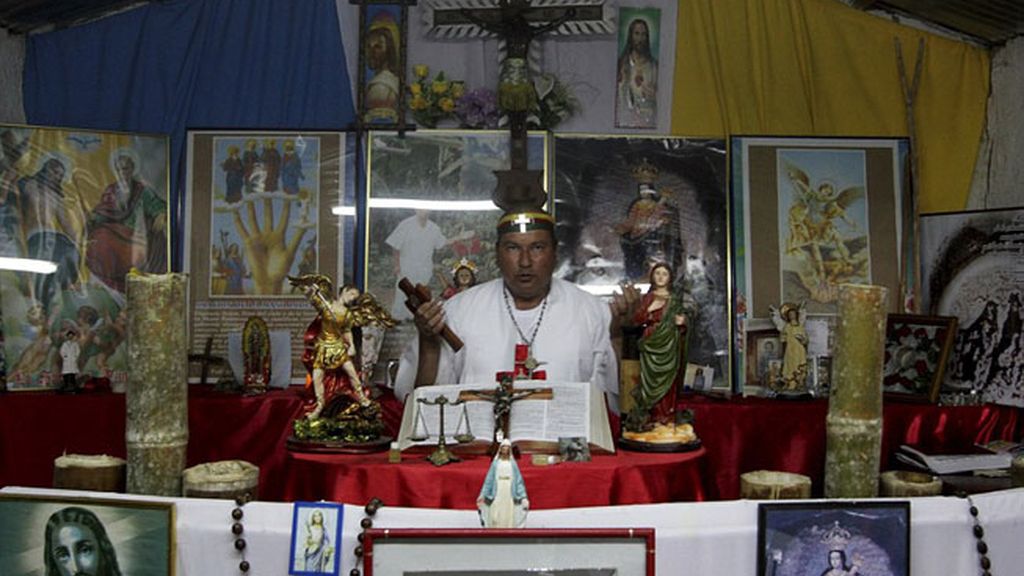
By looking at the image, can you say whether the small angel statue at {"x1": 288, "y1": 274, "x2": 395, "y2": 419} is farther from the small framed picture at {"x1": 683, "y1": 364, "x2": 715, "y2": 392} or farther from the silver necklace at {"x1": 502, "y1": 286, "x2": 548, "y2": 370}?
the small framed picture at {"x1": 683, "y1": 364, "x2": 715, "y2": 392}

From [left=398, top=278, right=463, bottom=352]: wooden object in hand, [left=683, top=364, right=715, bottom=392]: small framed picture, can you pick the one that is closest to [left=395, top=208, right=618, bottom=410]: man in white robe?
[left=398, top=278, right=463, bottom=352]: wooden object in hand

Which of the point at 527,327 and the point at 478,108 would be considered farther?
the point at 478,108

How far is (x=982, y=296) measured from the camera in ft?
18.4

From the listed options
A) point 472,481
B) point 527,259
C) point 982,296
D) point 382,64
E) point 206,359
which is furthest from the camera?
point 382,64

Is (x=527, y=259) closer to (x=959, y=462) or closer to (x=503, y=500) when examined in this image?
(x=503, y=500)

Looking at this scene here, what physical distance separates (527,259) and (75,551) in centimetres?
243

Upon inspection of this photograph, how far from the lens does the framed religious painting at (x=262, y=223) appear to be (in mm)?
6152

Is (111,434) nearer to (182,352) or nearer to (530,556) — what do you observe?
(182,352)

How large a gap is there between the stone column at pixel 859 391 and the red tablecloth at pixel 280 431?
1.52 meters

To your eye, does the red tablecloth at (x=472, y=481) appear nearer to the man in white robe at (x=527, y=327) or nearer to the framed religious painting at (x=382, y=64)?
the man in white robe at (x=527, y=327)

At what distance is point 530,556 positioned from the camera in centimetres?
265

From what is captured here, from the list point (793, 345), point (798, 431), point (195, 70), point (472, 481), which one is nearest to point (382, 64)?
point (195, 70)

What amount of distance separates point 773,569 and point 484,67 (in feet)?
14.6

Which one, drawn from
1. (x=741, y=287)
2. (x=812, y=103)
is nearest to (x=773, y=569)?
(x=741, y=287)
